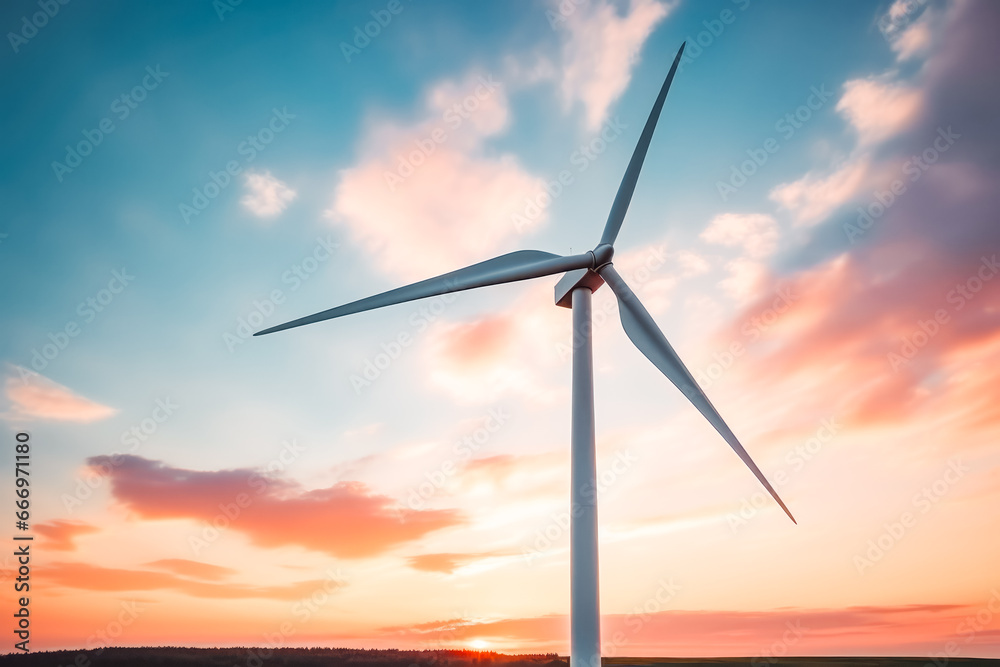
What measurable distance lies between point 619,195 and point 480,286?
20.5 ft

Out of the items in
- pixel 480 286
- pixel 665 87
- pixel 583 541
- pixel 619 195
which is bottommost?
pixel 583 541

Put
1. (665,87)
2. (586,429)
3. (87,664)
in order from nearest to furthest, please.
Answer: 1. (586,429)
2. (665,87)
3. (87,664)

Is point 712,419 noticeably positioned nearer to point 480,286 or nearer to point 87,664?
point 480,286

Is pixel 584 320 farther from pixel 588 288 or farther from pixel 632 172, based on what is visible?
pixel 632 172

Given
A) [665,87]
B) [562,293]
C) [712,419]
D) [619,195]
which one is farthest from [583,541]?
[665,87]

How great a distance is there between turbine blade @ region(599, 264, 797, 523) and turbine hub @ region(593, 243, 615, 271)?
161 millimetres

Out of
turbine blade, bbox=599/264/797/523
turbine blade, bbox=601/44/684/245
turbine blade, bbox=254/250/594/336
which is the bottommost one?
turbine blade, bbox=599/264/797/523

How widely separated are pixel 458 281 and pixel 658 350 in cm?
723

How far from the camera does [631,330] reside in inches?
939

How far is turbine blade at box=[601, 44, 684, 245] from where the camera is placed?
2508 centimetres

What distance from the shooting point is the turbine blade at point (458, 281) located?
950 inches

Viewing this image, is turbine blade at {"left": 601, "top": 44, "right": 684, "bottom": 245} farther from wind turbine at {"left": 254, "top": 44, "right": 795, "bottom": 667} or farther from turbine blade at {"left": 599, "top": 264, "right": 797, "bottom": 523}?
turbine blade at {"left": 599, "top": 264, "right": 797, "bottom": 523}

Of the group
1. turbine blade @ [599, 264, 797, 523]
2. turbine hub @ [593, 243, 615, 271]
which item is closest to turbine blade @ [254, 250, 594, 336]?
turbine hub @ [593, 243, 615, 271]

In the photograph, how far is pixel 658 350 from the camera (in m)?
23.5
